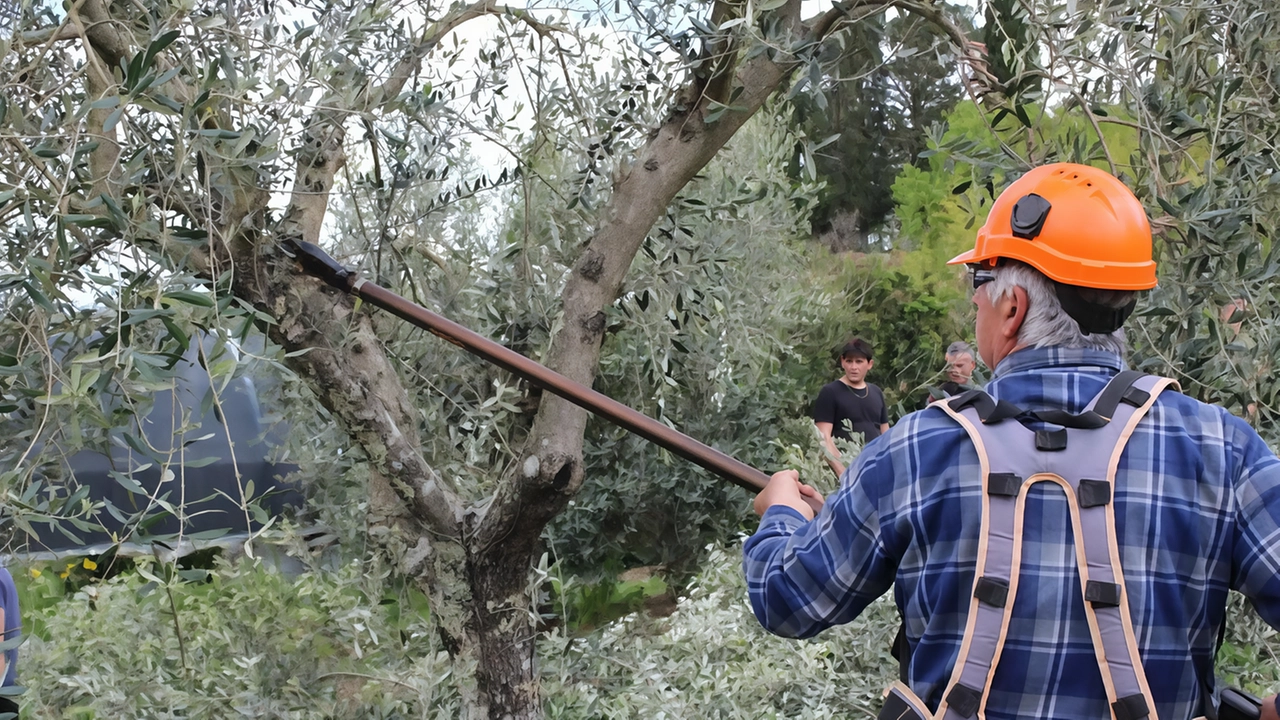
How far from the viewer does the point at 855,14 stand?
2.50 meters

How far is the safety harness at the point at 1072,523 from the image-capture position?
4.12 feet

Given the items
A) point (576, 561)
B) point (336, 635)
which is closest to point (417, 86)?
point (336, 635)

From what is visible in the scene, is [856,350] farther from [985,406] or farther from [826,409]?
→ [985,406]

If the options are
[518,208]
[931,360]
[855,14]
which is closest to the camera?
[855,14]

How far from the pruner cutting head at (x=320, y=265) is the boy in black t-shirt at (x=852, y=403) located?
3.76 meters

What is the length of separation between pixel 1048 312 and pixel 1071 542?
1.05 feet

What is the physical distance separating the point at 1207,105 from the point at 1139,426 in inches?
67.6

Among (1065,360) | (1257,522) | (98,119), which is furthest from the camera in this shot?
(98,119)

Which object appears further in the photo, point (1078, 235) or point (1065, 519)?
point (1078, 235)

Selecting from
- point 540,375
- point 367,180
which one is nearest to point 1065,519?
point 540,375

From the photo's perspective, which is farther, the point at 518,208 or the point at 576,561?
the point at 576,561

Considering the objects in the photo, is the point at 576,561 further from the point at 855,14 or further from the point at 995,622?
the point at 995,622

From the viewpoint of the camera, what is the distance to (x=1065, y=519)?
127 cm

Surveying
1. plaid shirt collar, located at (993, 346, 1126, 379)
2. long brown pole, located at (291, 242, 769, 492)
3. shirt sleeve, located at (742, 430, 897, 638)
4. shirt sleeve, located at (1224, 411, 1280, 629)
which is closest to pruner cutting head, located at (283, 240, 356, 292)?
long brown pole, located at (291, 242, 769, 492)
